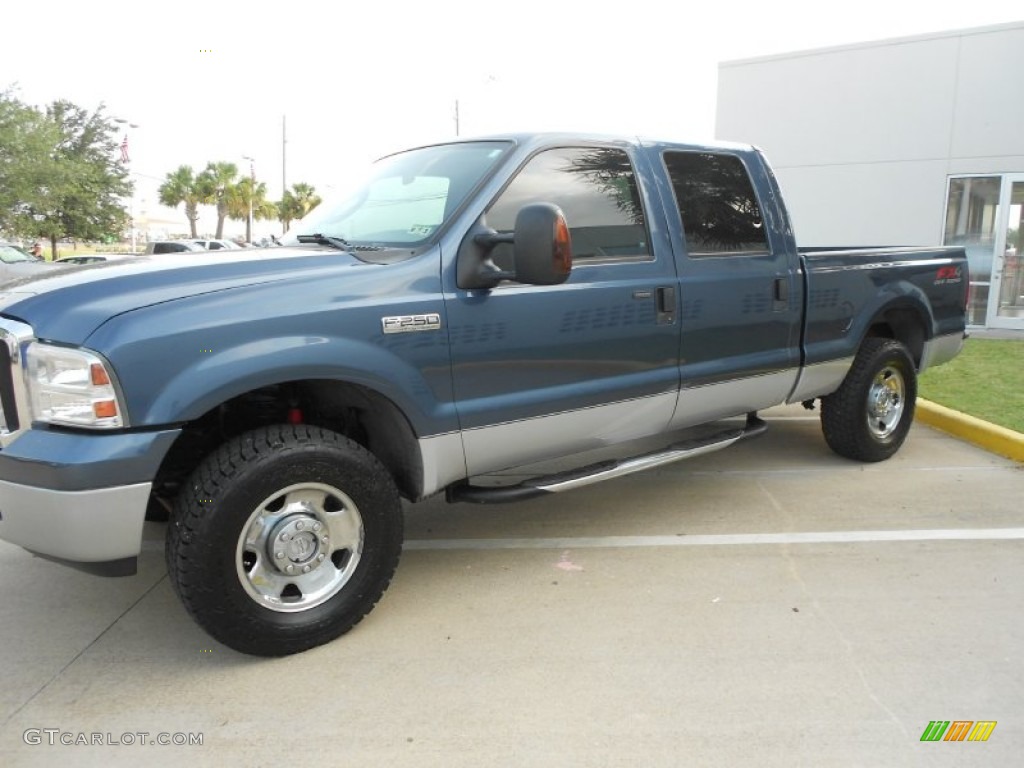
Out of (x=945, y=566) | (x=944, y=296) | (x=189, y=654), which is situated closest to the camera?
(x=189, y=654)

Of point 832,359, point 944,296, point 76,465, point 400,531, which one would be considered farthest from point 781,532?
point 76,465

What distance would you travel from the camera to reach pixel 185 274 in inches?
109

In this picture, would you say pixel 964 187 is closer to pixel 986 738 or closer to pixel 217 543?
pixel 986 738

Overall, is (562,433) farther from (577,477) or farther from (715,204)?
(715,204)

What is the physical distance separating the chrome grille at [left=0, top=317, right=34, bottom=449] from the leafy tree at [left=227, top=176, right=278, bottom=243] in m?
53.6

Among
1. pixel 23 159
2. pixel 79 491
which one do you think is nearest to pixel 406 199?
pixel 79 491

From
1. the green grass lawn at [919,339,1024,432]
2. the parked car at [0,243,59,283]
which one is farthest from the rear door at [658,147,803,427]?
the parked car at [0,243,59,283]

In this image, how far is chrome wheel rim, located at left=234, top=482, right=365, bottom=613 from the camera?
2.84 m

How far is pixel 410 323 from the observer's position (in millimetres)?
3006

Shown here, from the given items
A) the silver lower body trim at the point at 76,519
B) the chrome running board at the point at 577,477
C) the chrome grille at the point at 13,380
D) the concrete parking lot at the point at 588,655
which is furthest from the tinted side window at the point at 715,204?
the chrome grille at the point at 13,380

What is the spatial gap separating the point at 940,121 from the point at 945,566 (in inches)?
422

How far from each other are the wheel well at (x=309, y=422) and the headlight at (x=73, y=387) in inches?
16.9

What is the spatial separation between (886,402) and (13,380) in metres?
5.02

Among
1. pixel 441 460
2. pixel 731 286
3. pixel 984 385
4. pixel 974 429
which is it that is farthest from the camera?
pixel 984 385
